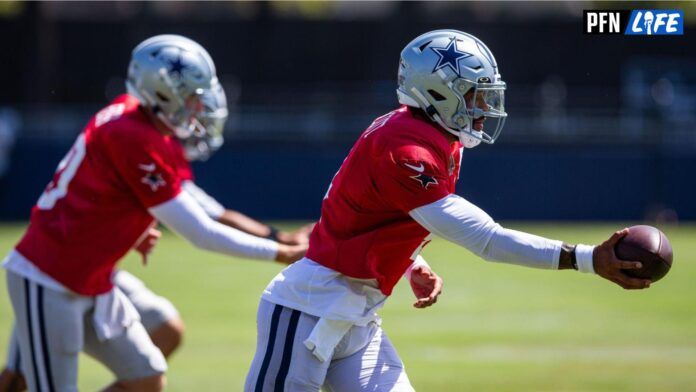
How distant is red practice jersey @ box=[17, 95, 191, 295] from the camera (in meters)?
5.49

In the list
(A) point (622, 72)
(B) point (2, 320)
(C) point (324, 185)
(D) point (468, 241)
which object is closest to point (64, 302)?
(D) point (468, 241)

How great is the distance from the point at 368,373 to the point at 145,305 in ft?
6.38

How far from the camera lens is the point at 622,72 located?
29.5 metres

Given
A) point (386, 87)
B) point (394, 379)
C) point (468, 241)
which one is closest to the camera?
point (468, 241)

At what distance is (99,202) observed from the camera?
5.51 m

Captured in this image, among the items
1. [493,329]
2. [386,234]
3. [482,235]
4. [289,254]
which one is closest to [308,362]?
[386,234]

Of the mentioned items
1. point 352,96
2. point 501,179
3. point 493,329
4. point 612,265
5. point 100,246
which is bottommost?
point 501,179

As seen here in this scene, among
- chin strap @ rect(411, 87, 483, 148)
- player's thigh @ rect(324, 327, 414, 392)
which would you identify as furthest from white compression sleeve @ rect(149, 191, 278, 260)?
chin strap @ rect(411, 87, 483, 148)

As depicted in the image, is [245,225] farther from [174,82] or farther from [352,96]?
[352,96]

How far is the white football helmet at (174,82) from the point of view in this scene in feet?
19.6

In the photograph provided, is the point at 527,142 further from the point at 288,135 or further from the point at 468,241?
the point at 468,241

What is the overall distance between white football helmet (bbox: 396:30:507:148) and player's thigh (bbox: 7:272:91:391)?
1908mm

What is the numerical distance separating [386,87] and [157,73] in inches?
838

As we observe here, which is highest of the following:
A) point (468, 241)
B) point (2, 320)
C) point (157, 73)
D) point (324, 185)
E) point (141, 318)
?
point (157, 73)
